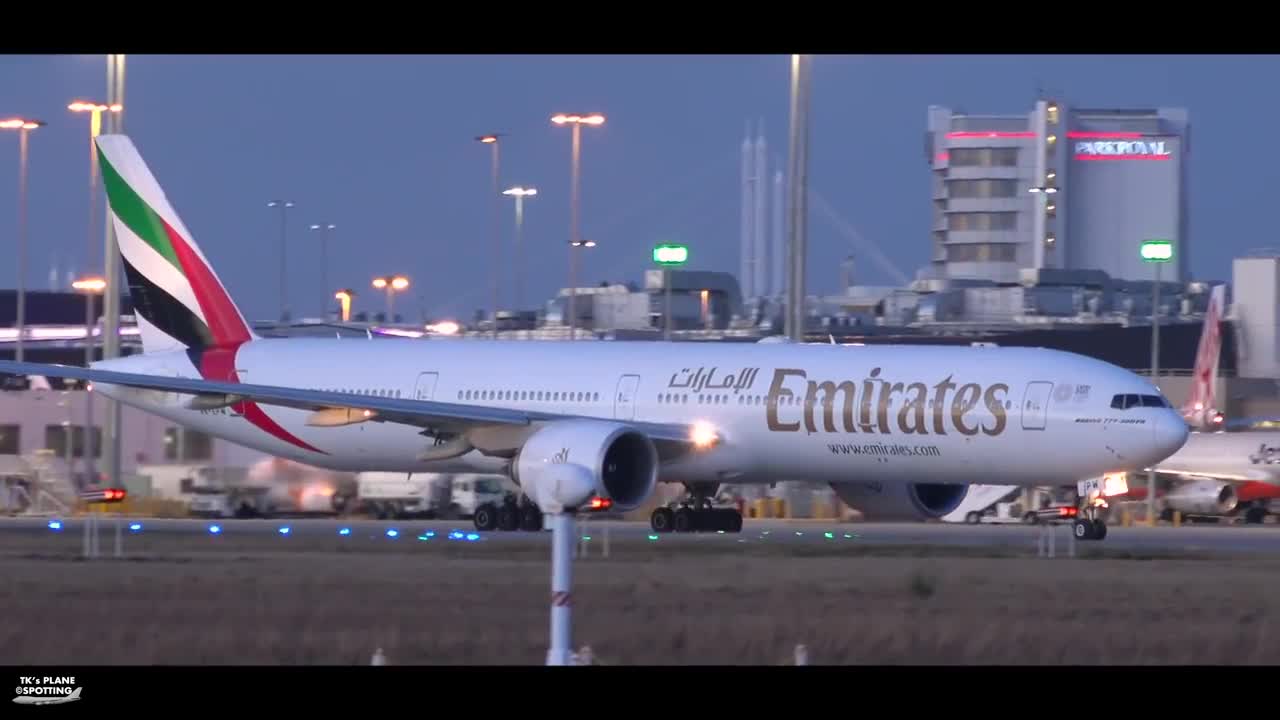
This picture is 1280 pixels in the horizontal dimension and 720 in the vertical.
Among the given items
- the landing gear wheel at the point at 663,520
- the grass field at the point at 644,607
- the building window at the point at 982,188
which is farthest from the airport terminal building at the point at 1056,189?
the grass field at the point at 644,607

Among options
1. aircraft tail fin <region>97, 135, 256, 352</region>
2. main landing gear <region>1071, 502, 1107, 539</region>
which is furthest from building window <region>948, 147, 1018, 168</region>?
main landing gear <region>1071, 502, 1107, 539</region>

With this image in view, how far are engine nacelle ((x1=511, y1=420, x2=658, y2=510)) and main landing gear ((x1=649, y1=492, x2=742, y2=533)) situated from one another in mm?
2101

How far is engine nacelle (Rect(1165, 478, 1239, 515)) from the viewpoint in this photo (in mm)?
59344

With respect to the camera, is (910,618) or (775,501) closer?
(910,618)

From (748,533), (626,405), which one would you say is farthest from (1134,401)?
(626,405)

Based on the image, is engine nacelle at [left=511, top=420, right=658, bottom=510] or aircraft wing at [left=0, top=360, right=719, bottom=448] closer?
engine nacelle at [left=511, top=420, right=658, bottom=510]

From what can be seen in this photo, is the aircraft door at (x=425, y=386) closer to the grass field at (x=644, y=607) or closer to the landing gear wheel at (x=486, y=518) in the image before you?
the landing gear wheel at (x=486, y=518)

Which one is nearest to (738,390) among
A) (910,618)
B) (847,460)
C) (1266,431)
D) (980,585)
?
(847,460)

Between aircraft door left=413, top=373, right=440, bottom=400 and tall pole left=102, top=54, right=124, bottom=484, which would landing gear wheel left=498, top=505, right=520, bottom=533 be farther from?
tall pole left=102, top=54, right=124, bottom=484
